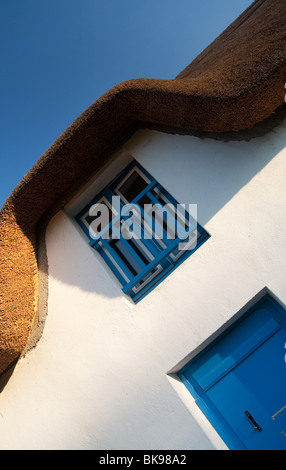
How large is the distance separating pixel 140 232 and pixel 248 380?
1805mm

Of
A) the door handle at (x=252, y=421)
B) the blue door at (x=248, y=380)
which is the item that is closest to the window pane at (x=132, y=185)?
the blue door at (x=248, y=380)

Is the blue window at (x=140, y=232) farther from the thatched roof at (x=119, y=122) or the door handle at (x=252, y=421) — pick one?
the door handle at (x=252, y=421)

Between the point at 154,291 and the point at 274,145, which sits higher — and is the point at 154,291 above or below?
below

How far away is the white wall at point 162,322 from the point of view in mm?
2377

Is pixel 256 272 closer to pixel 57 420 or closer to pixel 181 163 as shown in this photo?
pixel 181 163

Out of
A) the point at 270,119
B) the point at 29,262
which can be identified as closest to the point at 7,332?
the point at 29,262

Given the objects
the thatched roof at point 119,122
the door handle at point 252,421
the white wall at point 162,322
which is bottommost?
the door handle at point 252,421

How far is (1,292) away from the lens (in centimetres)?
294

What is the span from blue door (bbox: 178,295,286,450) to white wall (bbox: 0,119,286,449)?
15 cm

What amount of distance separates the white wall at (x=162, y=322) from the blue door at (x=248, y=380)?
0.50ft

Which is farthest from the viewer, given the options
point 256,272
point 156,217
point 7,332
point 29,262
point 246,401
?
point 29,262

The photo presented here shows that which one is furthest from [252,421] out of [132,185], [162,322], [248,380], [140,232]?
[132,185]

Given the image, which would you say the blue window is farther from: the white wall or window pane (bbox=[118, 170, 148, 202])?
the white wall

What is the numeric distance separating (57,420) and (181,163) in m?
3.07
